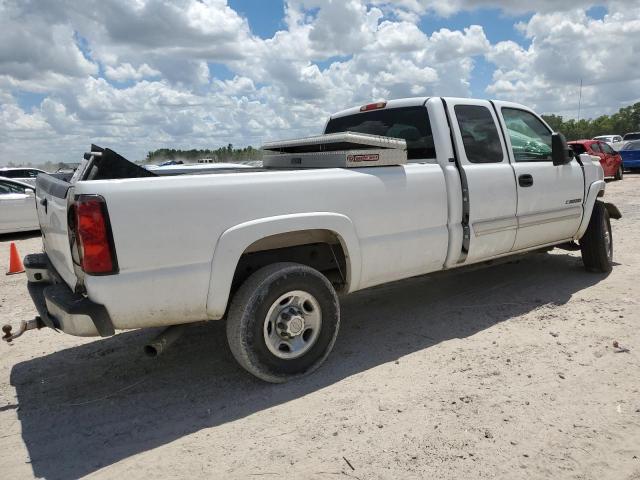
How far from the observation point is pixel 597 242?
20.7 feet

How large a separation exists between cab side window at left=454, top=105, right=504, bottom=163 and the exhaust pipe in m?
2.87

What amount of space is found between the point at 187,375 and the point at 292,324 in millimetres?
945

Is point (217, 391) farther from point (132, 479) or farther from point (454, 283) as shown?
point (454, 283)

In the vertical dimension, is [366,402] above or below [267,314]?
below

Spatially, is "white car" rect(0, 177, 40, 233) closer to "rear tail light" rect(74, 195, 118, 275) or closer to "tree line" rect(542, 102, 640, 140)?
"rear tail light" rect(74, 195, 118, 275)

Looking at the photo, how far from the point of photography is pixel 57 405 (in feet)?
11.8

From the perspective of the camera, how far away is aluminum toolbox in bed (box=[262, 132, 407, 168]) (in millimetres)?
4078

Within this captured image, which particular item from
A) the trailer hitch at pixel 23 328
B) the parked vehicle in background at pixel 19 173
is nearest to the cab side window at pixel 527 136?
the trailer hitch at pixel 23 328

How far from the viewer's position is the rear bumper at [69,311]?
10.0ft

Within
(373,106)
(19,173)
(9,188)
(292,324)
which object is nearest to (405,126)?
(373,106)

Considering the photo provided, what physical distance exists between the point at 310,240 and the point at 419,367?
1229mm

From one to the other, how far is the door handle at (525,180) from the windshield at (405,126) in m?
1.04

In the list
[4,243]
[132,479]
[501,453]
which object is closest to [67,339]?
[132,479]

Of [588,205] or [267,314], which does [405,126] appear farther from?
[588,205]
